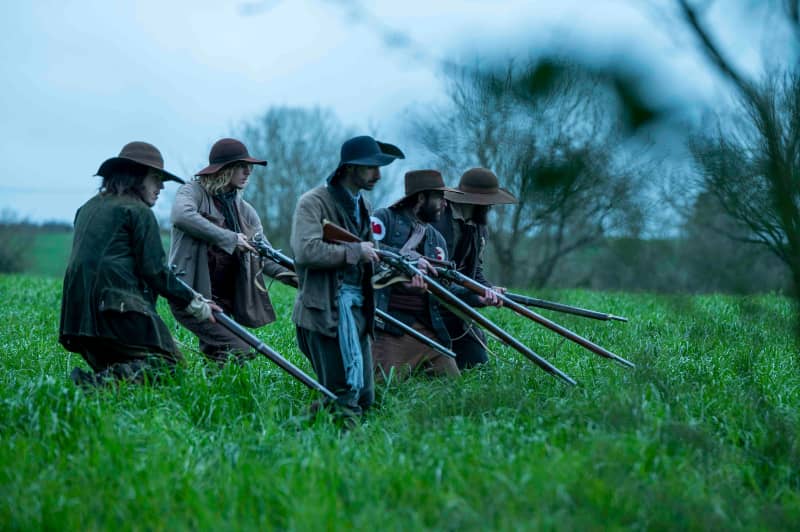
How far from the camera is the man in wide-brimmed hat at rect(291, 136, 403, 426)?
5.43 metres

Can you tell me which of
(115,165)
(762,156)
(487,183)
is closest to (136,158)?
(115,165)

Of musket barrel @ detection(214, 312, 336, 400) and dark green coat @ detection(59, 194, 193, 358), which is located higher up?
dark green coat @ detection(59, 194, 193, 358)

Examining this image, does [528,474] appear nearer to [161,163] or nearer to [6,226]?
→ [161,163]

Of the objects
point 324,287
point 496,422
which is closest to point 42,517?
point 324,287

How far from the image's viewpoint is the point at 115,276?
5676 mm

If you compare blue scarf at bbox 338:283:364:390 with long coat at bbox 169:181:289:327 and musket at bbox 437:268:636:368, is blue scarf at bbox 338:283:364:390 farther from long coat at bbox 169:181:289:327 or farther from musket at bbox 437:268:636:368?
long coat at bbox 169:181:289:327

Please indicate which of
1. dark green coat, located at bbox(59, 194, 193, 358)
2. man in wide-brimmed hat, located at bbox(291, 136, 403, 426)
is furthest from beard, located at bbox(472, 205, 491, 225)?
dark green coat, located at bbox(59, 194, 193, 358)

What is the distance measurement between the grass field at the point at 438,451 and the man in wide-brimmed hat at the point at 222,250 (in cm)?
39

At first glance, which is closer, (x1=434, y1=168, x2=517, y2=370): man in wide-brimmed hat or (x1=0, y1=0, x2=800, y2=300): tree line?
(x1=0, y1=0, x2=800, y2=300): tree line

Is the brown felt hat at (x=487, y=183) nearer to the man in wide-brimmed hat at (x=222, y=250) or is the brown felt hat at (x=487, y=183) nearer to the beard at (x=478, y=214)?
the beard at (x=478, y=214)

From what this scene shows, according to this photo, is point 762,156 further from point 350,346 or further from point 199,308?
point 199,308

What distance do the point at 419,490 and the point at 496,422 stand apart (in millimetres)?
1124

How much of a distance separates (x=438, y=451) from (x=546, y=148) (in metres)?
3.36

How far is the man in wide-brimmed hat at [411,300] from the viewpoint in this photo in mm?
6711
